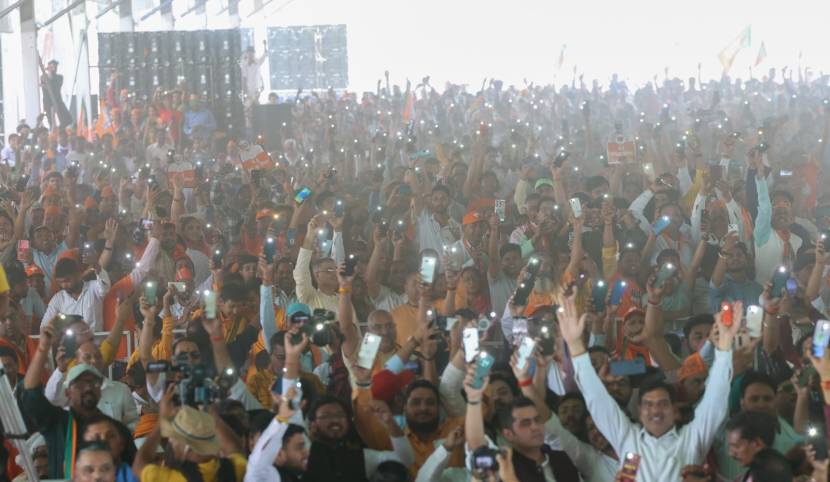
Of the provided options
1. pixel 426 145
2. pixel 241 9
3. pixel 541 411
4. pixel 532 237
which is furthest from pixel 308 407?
pixel 241 9

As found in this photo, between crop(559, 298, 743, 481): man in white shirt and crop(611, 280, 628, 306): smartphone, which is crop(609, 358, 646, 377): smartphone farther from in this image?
crop(611, 280, 628, 306): smartphone

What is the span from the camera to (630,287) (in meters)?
12.2

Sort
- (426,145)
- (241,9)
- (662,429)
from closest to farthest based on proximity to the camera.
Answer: (662,429)
(426,145)
(241,9)

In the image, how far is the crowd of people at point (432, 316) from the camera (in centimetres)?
838

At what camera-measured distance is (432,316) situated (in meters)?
→ 9.51

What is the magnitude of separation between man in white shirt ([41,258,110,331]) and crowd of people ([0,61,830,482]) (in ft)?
0.07

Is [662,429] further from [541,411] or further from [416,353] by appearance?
[416,353]

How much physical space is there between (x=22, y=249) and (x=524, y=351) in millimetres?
6105

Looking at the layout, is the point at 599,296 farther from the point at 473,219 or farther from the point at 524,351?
the point at 473,219

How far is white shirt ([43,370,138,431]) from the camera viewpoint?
9609 millimetres

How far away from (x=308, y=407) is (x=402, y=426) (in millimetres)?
552

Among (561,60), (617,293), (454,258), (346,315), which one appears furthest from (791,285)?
(561,60)

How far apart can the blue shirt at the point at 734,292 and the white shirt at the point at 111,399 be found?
4514 millimetres

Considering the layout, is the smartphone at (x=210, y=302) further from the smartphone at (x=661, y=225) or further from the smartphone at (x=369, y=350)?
the smartphone at (x=661, y=225)
